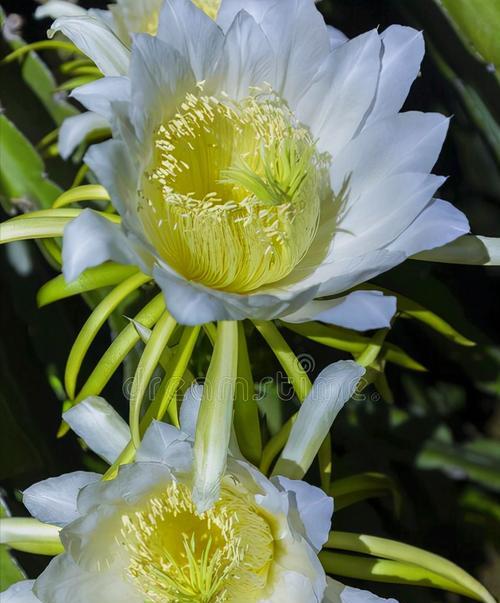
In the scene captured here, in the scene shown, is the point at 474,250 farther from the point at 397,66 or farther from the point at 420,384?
the point at 420,384

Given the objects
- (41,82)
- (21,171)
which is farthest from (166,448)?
(41,82)

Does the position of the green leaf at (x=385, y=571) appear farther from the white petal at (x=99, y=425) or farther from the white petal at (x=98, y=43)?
the white petal at (x=98, y=43)

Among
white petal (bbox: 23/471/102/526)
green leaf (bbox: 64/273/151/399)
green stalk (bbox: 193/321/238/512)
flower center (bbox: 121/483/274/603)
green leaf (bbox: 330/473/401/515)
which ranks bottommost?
green leaf (bbox: 330/473/401/515)

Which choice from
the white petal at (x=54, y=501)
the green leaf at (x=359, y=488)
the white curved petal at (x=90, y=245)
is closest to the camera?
the white curved petal at (x=90, y=245)

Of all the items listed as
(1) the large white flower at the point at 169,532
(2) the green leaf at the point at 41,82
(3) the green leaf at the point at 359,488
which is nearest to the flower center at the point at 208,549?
(1) the large white flower at the point at 169,532

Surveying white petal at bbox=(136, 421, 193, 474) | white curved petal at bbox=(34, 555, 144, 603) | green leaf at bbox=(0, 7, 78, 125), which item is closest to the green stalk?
white petal at bbox=(136, 421, 193, 474)

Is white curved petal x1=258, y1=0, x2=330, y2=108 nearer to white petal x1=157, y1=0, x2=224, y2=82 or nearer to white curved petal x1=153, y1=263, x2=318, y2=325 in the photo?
white petal x1=157, y1=0, x2=224, y2=82

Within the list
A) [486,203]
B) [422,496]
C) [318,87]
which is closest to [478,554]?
[422,496]
